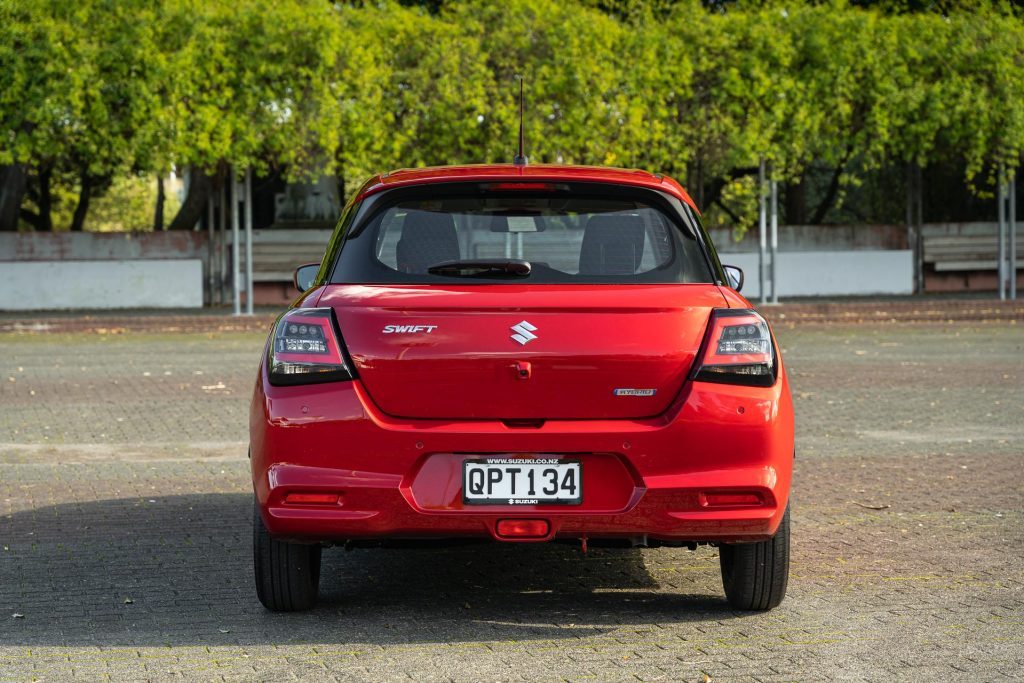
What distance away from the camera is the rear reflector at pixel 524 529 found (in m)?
5.27

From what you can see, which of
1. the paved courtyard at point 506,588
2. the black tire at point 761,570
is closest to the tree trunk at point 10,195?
the paved courtyard at point 506,588

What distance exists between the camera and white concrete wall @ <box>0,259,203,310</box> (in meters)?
30.4

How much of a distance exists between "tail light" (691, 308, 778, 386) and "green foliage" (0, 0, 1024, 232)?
68.5 ft

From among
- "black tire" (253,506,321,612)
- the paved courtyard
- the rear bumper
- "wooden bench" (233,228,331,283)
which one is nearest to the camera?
the paved courtyard

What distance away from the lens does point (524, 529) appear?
17.3 ft

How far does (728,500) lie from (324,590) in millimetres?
1758

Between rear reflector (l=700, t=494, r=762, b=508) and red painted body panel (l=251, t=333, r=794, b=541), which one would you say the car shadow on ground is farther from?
rear reflector (l=700, t=494, r=762, b=508)

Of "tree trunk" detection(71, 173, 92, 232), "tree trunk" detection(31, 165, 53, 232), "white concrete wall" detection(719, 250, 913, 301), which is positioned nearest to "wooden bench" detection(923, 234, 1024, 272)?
"white concrete wall" detection(719, 250, 913, 301)

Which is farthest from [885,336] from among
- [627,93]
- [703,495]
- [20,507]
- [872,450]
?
[703,495]

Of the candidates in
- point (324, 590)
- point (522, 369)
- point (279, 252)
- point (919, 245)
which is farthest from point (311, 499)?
point (919, 245)

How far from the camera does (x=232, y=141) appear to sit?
86.7 ft

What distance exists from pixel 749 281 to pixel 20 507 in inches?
966

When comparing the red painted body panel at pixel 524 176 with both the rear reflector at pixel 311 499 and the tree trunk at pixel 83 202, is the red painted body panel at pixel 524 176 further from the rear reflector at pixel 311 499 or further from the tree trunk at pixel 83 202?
the tree trunk at pixel 83 202

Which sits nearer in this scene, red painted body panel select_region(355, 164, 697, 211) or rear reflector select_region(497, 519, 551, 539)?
rear reflector select_region(497, 519, 551, 539)
